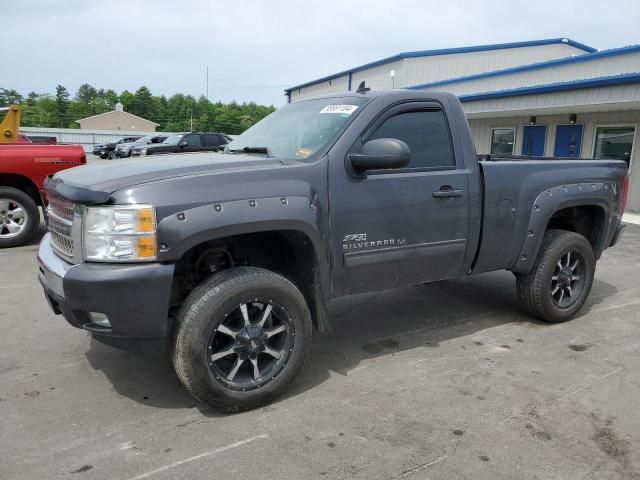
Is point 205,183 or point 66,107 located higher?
point 66,107

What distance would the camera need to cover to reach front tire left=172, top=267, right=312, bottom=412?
300cm

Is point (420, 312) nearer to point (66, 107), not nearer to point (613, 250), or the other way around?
point (613, 250)

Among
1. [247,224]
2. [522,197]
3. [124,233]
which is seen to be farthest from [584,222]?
[124,233]

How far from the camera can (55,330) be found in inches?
178

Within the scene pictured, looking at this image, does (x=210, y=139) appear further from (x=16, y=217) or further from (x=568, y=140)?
(x=16, y=217)

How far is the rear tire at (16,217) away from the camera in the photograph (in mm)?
7656

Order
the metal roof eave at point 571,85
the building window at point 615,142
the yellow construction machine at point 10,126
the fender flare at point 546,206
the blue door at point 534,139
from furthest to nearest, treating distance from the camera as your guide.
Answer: the blue door at point 534,139, the building window at point 615,142, the metal roof eave at point 571,85, the yellow construction machine at point 10,126, the fender flare at point 546,206

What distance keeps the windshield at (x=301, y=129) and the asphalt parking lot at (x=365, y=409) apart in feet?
5.16

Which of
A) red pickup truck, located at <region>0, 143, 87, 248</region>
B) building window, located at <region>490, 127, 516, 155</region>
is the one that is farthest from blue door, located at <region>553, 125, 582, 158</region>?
red pickup truck, located at <region>0, 143, 87, 248</region>

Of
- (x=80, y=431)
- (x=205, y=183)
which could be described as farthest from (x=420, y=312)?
(x=80, y=431)

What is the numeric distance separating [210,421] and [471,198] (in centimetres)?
245

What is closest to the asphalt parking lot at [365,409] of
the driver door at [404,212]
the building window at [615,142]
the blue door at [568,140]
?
the driver door at [404,212]

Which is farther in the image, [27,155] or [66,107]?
[66,107]

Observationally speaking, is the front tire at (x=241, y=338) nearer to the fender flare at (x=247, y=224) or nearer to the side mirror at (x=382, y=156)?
the fender flare at (x=247, y=224)
